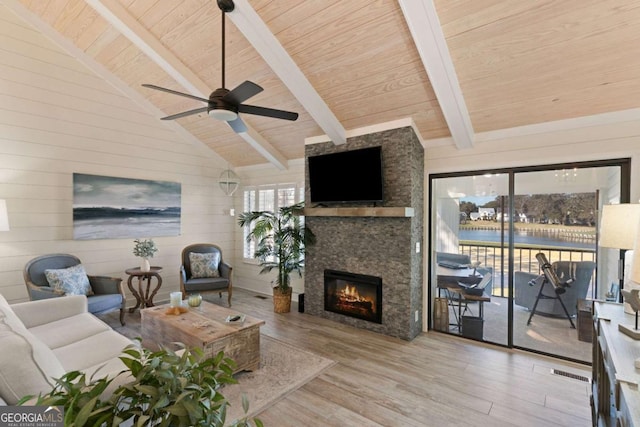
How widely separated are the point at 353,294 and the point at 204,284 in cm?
243

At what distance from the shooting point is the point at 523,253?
144 inches

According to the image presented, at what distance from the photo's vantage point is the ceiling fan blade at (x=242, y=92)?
93.9 inches

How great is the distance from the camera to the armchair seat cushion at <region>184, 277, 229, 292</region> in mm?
5016

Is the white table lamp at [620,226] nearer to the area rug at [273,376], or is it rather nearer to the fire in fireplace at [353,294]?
the fire in fireplace at [353,294]

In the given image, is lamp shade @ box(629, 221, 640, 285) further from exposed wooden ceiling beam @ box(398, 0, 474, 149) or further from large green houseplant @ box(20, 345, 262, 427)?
exposed wooden ceiling beam @ box(398, 0, 474, 149)

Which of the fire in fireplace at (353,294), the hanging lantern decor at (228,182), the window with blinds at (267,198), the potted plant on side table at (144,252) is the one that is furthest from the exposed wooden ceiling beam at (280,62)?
the potted plant on side table at (144,252)

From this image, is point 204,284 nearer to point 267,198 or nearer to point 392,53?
point 267,198

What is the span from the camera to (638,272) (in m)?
1.20

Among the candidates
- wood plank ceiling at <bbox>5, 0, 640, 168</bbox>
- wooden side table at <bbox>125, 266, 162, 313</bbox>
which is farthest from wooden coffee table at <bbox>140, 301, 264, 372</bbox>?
wood plank ceiling at <bbox>5, 0, 640, 168</bbox>

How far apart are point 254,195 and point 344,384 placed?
4.36m

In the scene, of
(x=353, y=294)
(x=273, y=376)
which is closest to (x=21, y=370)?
(x=273, y=376)

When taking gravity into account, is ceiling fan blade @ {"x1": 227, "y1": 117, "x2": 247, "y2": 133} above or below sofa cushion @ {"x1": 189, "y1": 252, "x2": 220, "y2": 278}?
above

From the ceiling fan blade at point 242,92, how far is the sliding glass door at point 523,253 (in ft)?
9.03

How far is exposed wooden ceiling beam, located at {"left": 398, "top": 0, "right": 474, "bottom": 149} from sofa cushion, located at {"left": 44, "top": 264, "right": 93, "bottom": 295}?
4736 mm
